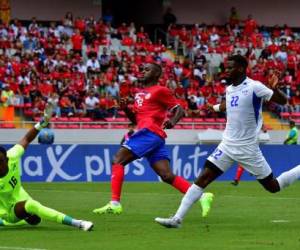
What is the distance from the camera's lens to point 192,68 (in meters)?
44.4

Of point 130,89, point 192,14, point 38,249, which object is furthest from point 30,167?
point 192,14

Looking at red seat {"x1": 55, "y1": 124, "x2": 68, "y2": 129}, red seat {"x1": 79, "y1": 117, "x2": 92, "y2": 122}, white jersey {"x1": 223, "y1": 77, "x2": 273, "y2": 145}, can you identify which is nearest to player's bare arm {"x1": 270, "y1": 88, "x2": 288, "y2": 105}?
white jersey {"x1": 223, "y1": 77, "x2": 273, "y2": 145}

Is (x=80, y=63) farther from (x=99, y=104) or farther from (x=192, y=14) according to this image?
(x=192, y=14)

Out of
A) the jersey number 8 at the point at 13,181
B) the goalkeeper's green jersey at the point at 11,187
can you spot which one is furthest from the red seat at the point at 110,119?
the jersey number 8 at the point at 13,181

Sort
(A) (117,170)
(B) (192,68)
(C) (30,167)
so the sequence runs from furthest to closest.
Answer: (B) (192,68) → (C) (30,167) → (A) (117,170)

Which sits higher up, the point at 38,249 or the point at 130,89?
the point at 38,249

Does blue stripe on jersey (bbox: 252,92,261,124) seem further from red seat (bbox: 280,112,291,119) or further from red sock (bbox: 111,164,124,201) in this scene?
red seat (bbox: 280,112,291,119)

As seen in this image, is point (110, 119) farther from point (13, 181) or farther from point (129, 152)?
point (13, 181)

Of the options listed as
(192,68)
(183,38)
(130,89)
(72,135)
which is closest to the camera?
(72,135)

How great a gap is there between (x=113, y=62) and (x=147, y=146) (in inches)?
1061

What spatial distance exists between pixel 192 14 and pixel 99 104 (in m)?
15.3

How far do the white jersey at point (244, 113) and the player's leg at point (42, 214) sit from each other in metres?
2.41

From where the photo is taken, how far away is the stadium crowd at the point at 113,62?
38.4 metres

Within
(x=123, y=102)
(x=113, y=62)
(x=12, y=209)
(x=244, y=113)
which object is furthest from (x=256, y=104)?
(x=113, y=62)
